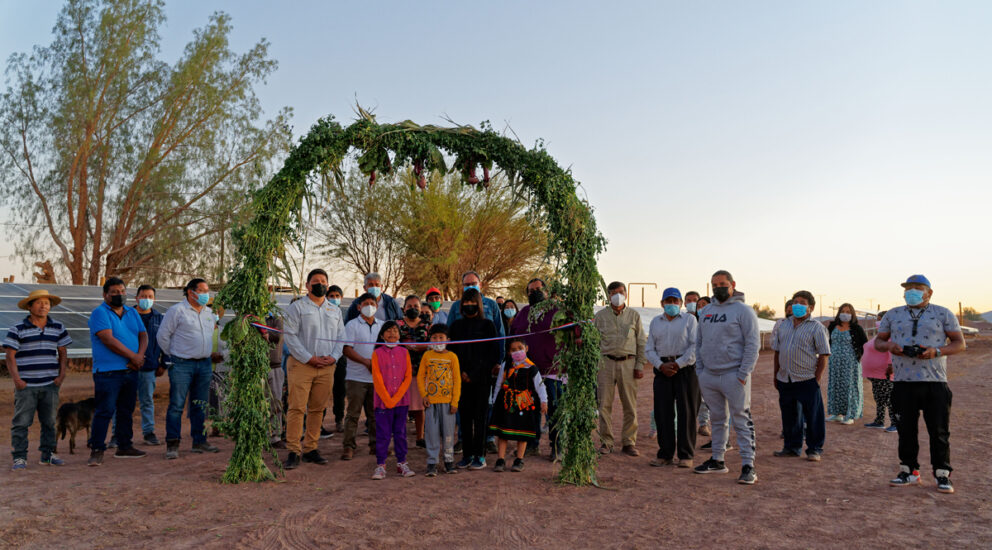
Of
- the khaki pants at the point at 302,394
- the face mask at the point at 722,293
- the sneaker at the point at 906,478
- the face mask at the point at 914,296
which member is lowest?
the sneaker at the point at 906,478

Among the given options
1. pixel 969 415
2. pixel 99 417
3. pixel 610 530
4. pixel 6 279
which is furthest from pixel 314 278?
pixel 6 279

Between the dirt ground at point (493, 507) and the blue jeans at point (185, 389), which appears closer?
the dirt ground at point (493, 507)

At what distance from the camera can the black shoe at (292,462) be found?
24.1 ft

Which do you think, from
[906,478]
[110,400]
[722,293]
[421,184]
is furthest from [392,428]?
[906,478]

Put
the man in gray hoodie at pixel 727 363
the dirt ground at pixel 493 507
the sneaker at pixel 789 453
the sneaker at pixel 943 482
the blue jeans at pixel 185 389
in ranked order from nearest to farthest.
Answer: the dirt ground at pixel 493 507
the sneaker at pixel 943 482
the man in gray hoodie at pixel 727 363
the blue jeans at pixel 185 389
the sneaker at pixel 789 453

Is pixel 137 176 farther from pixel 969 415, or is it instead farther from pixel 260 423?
pixel 969 415

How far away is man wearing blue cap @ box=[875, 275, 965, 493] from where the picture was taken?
20.6 feet

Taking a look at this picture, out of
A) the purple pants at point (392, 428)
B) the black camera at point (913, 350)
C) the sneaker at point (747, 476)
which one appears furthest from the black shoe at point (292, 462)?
the black camera at point (913, 350)

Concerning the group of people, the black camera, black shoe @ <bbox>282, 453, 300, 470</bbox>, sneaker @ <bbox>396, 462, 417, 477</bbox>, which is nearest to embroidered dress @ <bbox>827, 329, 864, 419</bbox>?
the group of people

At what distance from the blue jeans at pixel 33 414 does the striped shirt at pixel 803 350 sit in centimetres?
838

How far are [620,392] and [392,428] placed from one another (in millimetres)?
2920

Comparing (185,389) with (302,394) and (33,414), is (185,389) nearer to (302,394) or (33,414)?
(33,414)

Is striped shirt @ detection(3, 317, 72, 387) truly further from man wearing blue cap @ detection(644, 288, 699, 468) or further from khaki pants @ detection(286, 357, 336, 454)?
man wearing blue cap @ detection(644, 288, 699, 468)

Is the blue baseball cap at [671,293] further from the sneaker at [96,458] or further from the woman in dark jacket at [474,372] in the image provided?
the sneaker at [96,458]
